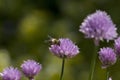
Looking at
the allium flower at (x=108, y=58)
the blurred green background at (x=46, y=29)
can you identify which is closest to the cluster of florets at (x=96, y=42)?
the allium flower at (x=108, y=58)

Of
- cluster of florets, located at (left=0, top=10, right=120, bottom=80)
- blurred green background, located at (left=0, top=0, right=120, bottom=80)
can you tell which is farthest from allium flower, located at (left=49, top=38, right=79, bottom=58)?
blurred green background, located at (left=0, top=0, right=120, bottom=80)

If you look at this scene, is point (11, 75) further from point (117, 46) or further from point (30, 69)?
point (117, 46)

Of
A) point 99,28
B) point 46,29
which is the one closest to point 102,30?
point 99,28

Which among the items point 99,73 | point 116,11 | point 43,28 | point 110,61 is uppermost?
point 116,11

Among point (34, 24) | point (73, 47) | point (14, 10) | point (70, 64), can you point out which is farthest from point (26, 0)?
point (73, 47)

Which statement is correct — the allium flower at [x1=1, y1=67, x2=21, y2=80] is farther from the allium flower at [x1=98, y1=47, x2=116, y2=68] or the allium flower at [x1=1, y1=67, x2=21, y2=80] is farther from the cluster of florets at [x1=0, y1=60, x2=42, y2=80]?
the allium flower at [x1=98, y1=47, x2=116, y2=68]

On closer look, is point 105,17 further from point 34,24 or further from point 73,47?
point 34,24
